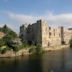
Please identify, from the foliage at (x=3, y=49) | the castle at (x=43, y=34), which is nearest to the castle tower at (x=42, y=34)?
the castle at (x=43, y=34)

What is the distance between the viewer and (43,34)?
81750mm

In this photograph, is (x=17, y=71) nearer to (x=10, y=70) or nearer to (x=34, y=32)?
(x=10, y=70)

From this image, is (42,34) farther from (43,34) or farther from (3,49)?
(3,49)

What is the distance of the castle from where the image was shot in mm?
81438

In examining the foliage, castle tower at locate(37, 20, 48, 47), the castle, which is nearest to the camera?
the foliage

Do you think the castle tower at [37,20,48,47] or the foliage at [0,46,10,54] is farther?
the castle tower at [37,20,48,47]

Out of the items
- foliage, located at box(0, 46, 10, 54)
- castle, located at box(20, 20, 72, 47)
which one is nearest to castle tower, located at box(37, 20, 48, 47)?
castle, located at box(20, 20, 72, 47)

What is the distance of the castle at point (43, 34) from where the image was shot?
81438 millimetres

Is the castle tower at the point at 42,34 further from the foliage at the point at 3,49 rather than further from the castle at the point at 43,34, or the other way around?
the foliage at the point at 3,49

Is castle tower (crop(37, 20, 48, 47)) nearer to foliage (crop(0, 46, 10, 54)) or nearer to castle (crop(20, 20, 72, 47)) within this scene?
castle (crop(20, 20, 72, 47))

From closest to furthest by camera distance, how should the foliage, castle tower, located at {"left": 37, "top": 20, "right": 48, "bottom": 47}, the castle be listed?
the foliage < castle tower, located at {"left": 37, "top": 20, "right": 48, "bottom": 47} < the castle

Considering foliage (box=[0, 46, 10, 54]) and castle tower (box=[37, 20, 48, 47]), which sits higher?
castle tower (box=[37, 20, 48, 47])

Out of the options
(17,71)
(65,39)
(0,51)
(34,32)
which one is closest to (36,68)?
(17,71)

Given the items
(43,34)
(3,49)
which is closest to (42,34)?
(43,34)
